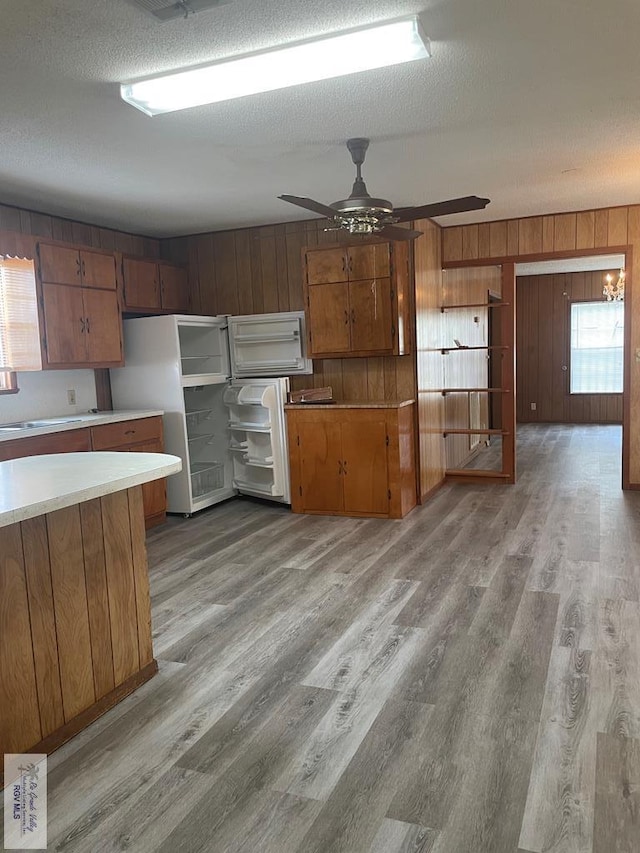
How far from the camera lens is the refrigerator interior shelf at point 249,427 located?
5320 mm

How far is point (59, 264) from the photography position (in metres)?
4.52

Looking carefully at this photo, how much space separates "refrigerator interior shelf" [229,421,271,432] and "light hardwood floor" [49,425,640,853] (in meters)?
1.26

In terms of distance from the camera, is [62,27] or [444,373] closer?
[62,27]

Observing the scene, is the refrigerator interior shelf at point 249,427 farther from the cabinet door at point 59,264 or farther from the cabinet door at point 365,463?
the cabinet door at point 59,264

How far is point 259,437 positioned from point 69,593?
329cm

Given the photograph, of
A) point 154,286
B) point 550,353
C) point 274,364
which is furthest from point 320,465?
point 550,353

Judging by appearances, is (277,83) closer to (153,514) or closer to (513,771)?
(513,771)

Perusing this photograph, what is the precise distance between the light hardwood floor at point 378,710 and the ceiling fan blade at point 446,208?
203 centimetres

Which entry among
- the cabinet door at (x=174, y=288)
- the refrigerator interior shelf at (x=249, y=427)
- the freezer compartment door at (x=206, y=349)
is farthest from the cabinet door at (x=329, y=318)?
the cabinet door at (x=174, y=288)

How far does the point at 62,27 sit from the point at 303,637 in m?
2.61

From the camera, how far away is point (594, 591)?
341cm

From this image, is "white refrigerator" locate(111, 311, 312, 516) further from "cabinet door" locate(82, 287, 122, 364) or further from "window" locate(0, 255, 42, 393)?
"window" locate(0, 255, 42, 393)

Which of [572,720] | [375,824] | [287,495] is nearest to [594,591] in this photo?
[572,720]

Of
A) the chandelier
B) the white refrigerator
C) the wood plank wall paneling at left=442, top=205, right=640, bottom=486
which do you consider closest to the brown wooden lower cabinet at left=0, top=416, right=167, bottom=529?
the white refrigerator
